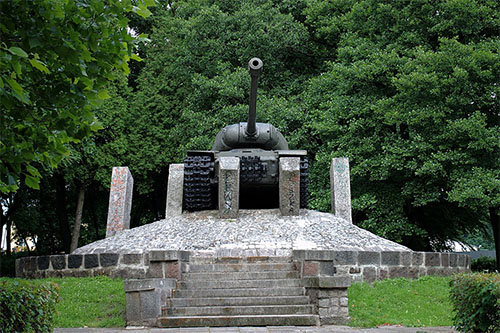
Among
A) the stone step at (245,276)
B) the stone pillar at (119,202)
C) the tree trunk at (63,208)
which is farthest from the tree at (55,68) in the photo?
the tree trunk at (63,208)

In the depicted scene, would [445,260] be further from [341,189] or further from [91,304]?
[91,304]

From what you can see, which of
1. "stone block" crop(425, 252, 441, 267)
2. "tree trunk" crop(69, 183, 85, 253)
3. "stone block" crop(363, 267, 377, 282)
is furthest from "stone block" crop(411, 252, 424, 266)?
"tree trunk" crop(69, 183, 85, 253)

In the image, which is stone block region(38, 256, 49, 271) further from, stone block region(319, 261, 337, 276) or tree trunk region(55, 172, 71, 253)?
tree trunk region(55, 172, 71, 253)

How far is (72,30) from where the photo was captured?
14.0 ft

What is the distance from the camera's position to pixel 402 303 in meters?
7.55

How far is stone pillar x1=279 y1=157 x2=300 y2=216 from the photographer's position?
1186 cm

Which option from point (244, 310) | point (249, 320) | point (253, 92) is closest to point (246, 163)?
point (253, 92)

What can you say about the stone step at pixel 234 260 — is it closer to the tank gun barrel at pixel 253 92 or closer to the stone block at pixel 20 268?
the stone block at pixel 20 268

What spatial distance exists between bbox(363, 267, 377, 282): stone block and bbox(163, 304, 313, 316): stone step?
228 centimetres

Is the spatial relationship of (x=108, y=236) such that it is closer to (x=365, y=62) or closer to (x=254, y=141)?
(x=254, y=141)

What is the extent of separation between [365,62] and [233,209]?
21.2 ft

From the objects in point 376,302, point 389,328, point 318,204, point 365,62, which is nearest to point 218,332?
point 389,328

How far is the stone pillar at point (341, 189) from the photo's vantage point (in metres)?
12.8

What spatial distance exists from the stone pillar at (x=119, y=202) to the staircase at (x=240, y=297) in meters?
4.01
